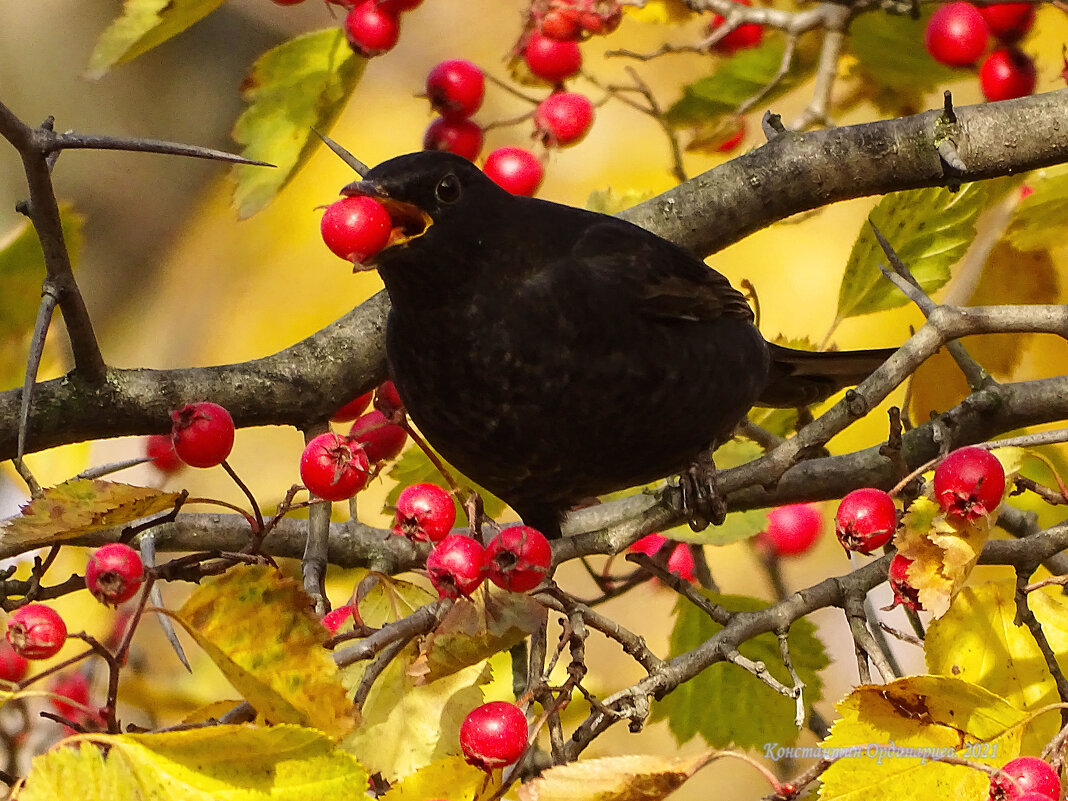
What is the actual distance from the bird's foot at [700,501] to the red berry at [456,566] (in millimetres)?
579

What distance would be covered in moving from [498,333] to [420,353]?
0.51 ft

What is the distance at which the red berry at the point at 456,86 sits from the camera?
2.67 meters

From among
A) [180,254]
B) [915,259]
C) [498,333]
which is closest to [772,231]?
[915,259]

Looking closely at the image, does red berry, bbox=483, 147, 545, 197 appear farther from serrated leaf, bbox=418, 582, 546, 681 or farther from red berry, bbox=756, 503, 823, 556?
serrated leaf, bbox=418, 582, 546, 681

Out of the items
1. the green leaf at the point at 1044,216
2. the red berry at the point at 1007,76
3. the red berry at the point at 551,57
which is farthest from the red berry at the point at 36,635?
the red berry at the point at 1007,76

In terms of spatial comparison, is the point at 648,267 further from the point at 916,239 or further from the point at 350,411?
the point at 350,411

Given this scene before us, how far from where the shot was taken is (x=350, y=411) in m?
2.39

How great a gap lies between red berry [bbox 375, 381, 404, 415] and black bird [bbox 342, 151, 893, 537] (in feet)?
0.14

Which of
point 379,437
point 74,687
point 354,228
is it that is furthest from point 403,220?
point 74,687

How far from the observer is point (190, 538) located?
83.1 inches

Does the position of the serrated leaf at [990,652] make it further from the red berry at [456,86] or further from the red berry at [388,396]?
the red berry at [456,86]

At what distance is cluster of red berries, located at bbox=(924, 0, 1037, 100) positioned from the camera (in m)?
2.62

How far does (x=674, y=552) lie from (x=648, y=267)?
0.69 m

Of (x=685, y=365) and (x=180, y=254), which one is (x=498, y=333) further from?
(x=180, y=254)
